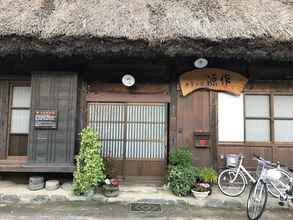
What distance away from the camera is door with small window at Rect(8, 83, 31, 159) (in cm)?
627

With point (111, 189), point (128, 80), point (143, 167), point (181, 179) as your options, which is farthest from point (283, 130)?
point (111, 189)

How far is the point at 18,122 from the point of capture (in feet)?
20.7

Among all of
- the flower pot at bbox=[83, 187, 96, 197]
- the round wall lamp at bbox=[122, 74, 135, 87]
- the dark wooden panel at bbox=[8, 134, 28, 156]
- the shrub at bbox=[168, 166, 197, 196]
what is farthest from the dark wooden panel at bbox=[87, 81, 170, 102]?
the flower pot at bbox=[83, 187, 96, 197]

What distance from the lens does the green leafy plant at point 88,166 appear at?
5293 millimetres

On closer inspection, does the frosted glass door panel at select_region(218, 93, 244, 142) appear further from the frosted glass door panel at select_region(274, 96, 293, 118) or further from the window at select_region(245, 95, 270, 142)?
the frosted glass door panel at select_region(274, 96, 293, 118)

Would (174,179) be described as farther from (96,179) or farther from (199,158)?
(96,179)

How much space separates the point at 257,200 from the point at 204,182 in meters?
1.22

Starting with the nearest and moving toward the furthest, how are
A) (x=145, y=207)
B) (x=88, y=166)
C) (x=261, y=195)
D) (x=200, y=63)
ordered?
(x=261, y=195), (x=145, y=207), (x=88, y=166), (x=200, y=63)

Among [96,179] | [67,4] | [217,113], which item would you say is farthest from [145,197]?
[67,4]

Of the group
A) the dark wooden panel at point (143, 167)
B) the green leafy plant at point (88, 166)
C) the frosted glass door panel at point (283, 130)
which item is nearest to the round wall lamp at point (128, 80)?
the green leafy plant at point (88, 166)

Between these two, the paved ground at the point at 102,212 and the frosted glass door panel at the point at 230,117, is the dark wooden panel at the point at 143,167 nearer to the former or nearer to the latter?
the paved ground at the point at 102,212

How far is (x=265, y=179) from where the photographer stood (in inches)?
186

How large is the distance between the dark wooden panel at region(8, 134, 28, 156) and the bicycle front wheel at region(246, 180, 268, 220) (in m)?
5.15

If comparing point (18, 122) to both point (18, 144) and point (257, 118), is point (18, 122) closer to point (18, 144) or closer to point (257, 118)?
point (18, 144)
